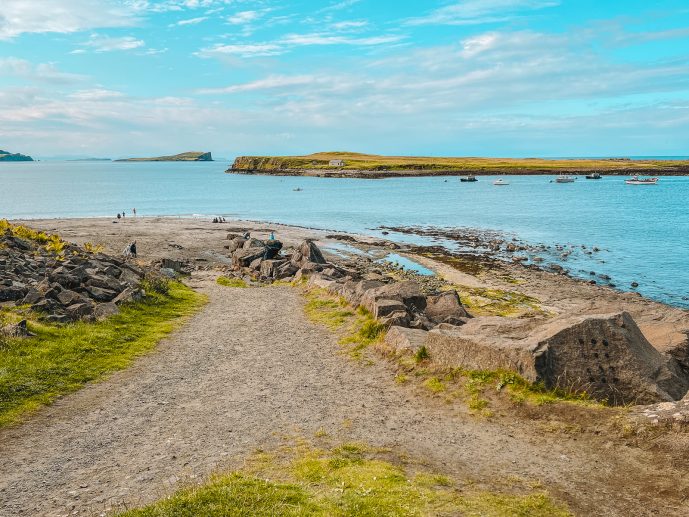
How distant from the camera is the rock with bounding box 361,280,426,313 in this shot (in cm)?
2461

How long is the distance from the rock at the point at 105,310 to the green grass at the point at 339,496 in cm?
1436

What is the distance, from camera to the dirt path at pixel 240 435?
34.0 feet

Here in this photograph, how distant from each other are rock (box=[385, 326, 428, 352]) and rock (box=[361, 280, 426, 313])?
4.06 metres

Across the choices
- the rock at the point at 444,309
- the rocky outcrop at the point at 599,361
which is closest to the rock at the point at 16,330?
the rocky outcrop at the point at 599,361

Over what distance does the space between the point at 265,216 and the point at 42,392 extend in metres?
89.1

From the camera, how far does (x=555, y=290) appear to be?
4144cm

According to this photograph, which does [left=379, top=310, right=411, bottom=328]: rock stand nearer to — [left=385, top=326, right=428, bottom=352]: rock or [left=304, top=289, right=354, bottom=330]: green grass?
[left=385, top=326, right=428, bottom=352]: rock

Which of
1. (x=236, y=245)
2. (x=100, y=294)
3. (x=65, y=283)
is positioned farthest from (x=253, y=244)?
(x=65, y=283)

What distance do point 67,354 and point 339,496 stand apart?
1320cm

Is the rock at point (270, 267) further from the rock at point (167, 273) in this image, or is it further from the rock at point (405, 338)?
the rock at point (405, 338)

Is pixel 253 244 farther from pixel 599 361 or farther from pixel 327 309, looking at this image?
pixel 599 361

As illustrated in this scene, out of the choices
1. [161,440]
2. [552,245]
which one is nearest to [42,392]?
[161,440]

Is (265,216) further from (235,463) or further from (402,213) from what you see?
(235,463)

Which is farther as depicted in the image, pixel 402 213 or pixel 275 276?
pixel 402 213
